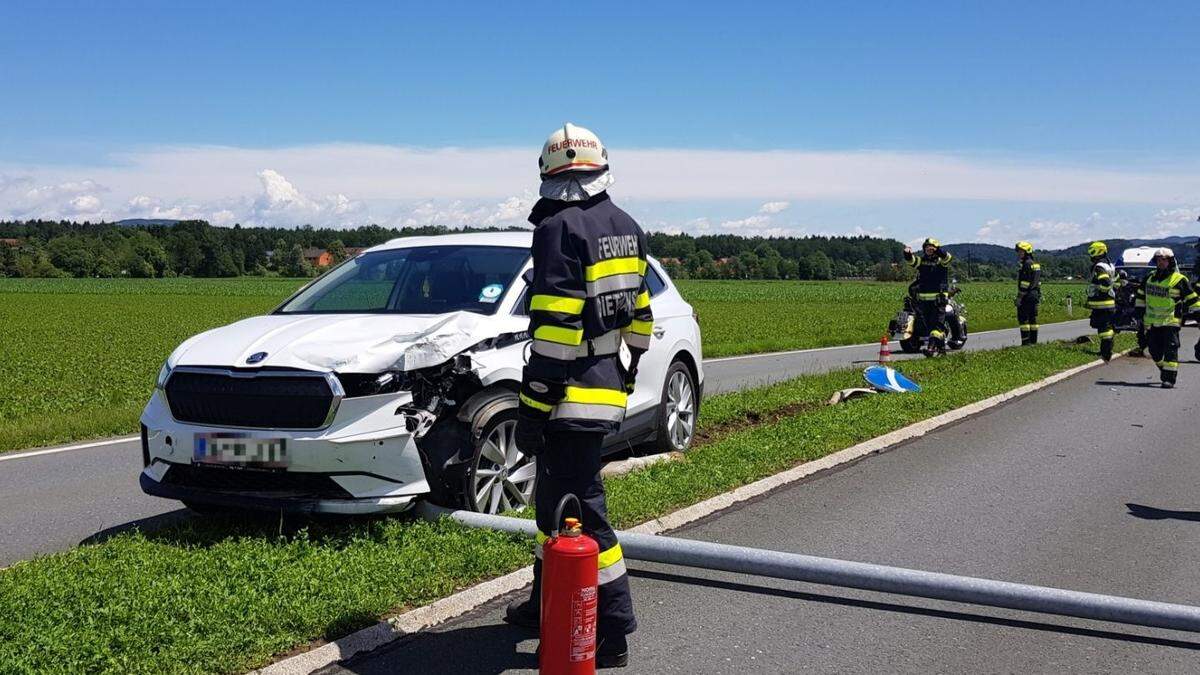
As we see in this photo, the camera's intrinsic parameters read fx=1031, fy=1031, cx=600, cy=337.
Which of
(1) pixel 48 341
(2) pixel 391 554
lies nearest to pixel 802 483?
(2) pixel 391 554

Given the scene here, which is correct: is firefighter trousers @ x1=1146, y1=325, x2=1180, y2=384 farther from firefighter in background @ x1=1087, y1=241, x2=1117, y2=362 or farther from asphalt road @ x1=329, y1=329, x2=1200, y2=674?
asphalt road @ x1=329, y1=329, x2=1200, y2=674

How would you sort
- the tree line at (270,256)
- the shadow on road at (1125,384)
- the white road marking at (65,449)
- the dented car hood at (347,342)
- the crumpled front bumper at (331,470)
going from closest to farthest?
the crumpled front bumper at (331,470) < the dented car hood at (347,342) < the white road marking at (65,449) < the shadow on road at (1125,384) < the tree line at (270,256)

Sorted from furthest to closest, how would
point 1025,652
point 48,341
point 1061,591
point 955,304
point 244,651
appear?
point 48,341
point 955,304
point 1061,591
point 1025,652
point 244,651

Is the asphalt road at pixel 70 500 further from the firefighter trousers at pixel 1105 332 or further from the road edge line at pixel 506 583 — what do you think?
the firefighter trousers at pixel 1105 332

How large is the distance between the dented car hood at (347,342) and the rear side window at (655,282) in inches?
93.7

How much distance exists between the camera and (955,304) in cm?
2077

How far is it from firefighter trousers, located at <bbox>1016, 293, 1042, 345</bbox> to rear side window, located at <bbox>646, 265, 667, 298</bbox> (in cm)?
1396

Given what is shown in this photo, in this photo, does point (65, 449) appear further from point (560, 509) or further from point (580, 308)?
point (580, 308)

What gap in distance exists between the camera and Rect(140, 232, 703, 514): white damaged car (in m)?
5.36

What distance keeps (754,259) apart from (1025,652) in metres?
119

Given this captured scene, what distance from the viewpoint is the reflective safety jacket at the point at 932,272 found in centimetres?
1886

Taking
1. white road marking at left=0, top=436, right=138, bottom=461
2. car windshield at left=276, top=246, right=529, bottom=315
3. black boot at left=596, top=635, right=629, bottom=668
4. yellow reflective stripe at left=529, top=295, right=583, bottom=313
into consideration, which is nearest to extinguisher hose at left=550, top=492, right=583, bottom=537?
black boot at left=596, top=635, right=629, bottom=668

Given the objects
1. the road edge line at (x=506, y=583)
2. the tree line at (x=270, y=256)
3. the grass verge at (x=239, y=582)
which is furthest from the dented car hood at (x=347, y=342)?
the tree line at (x=270, y=256)

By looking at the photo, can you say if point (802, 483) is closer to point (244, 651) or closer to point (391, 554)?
A: point (391, 554)
